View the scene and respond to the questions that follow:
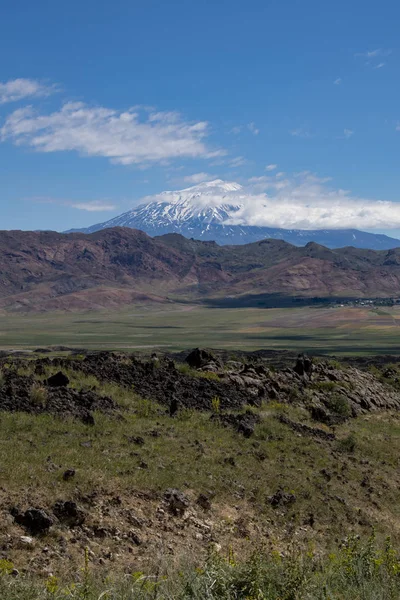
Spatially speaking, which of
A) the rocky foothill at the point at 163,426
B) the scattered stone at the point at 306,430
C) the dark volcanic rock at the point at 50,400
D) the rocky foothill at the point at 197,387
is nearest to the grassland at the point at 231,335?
the rocky foothill at the point at 197,387

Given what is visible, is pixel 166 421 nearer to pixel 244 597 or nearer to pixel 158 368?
pixel 158 368

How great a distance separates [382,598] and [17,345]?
443 ft

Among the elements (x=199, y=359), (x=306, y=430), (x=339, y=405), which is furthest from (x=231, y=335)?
(x=306, y=430)

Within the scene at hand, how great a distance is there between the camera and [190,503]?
13297 mm

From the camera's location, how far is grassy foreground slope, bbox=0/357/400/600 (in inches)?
331

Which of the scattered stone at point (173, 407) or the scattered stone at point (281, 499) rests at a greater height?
the scattered stone at point (173, 407)

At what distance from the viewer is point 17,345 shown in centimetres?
13438

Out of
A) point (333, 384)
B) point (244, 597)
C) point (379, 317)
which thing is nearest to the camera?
point (244, 597)

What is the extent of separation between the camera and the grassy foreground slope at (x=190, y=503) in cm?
840

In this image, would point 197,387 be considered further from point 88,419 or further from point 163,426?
point 88,419

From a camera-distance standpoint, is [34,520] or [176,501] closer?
[34,520]

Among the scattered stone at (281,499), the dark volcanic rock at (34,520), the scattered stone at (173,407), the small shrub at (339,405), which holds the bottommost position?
the small shrub at (339,405)

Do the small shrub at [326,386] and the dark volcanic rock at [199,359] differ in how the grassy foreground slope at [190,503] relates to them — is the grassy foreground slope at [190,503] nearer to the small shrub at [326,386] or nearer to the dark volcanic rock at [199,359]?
the small shrub at [326,386]

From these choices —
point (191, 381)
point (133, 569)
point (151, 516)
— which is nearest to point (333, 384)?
point (191, 381)
